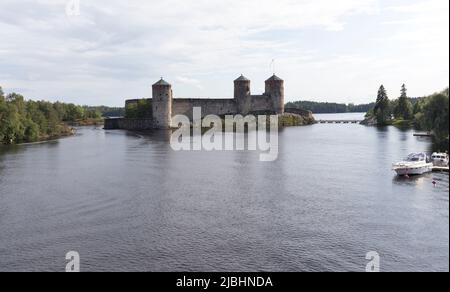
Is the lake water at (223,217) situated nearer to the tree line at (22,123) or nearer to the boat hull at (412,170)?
the boat hull at (412,170)

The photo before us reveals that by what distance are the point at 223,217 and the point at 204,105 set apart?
63509mm

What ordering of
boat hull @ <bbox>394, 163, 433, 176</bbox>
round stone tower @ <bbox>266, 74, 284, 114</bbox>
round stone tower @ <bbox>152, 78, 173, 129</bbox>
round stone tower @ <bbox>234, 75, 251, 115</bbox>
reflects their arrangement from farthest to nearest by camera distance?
round stone tower @ <bbox>266, 74, 284, 114</bbox>
round stone tower @ <bbox>234, 75, 251, 115</bbox>
round stone tower @ <bbox>152, 78, 173, 129</bbox>
boat hull @ <bbox>394, 163, 433, 176</bbox>

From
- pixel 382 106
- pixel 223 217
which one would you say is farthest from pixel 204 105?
pixel 223 217

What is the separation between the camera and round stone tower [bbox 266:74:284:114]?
84000mm

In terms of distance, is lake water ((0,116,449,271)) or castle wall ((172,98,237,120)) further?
castle wall ((172,98,237,120))

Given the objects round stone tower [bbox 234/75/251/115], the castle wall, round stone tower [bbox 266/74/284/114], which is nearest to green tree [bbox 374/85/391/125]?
round stone tower [bbox 266/74/284/114]

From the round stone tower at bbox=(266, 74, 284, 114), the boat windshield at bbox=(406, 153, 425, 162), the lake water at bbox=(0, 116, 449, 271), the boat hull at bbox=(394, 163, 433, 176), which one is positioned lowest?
the lake water at bbox=(0, 116, 449, 271)

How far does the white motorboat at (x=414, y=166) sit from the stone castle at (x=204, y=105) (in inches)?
1958

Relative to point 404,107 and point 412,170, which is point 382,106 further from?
point 412,170

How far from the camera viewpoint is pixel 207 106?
8106 centimetres

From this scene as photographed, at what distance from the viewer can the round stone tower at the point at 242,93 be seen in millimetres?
81625

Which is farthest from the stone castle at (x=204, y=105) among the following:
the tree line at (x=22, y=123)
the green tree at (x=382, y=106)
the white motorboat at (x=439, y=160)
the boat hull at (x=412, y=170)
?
the boat hull at (x=412, y=170)

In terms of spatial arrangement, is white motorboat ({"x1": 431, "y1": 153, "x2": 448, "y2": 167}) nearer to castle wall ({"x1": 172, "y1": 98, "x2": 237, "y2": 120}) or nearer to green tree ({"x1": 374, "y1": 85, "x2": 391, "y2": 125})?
green tree ({"x1": 374, "y1": 85, "x2": 391, "y2": 125})

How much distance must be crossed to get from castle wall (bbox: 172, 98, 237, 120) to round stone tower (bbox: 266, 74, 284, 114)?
729cm
